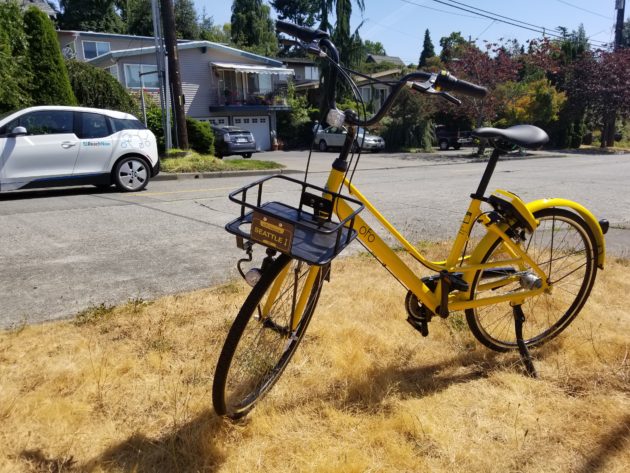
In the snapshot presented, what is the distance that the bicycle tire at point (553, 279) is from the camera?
2.95m

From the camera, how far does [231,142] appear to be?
21828 millimetres

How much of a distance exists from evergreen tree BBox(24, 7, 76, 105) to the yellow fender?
48.3 feet

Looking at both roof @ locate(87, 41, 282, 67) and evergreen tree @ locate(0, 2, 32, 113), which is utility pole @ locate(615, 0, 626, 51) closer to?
roof @ locate(87, 41, 282, 67)

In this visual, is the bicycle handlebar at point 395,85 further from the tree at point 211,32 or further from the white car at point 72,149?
the tree at point 211,32

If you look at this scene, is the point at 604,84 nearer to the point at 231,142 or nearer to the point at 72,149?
the point at 231,142

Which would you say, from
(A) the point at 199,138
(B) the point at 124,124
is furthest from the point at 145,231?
(A) the point at 199,138

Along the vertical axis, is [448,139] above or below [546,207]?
below

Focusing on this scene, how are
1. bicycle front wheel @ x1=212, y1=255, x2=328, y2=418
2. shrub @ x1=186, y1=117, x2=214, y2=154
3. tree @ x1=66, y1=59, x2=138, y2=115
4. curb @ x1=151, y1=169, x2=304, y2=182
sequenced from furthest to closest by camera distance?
shrub @ x1=186, y1=117, x2=214, y2=154 → tree @ x1=66, y1=59, x2=138, y2=115 → curb @ x1=151, y1=169, x2=304, y2=182 → bicycle front wheel @ x1=212, y1=255, x2=328, y2=418

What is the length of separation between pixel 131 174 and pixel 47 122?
1.67 meters

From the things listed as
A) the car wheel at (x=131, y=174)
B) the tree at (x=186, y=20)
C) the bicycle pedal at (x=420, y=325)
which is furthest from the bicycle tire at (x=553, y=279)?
the tree at (x=186, y=20)

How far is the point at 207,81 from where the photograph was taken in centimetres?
2953

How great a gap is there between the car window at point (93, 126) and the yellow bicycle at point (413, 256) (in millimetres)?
7652

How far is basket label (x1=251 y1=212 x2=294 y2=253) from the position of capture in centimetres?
196

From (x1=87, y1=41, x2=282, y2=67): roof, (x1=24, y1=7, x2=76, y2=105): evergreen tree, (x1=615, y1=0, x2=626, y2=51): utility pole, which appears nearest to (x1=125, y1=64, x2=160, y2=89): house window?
(x1=87, y1=41, x2=282, y2=67): roof
